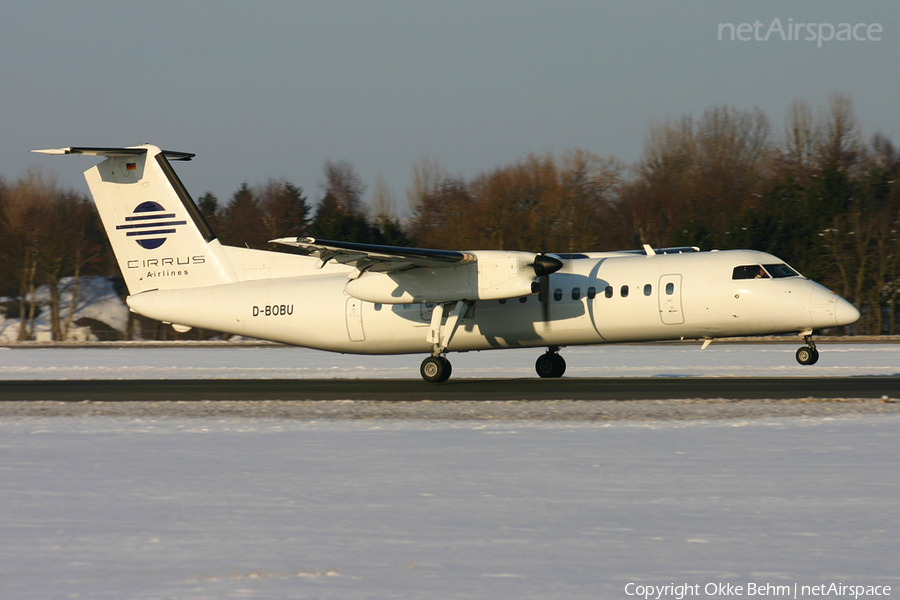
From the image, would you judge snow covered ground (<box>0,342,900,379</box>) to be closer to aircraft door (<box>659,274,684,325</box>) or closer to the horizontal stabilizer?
aircraft door (<box>659,274,684,325</box>)

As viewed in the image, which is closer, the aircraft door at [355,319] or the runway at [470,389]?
the runway at [470,389]

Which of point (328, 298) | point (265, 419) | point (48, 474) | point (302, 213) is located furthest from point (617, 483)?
point (302, 213)

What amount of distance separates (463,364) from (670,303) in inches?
429

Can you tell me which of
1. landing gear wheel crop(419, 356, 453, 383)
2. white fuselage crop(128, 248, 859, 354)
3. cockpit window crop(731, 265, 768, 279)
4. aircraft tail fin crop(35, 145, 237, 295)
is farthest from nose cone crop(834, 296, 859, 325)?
aircraft tail fin crop(35, 145, 237, 295)

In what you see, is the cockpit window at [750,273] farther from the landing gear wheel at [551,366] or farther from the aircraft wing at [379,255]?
the aircraft wing at [379,255]

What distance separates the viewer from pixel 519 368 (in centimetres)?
2550

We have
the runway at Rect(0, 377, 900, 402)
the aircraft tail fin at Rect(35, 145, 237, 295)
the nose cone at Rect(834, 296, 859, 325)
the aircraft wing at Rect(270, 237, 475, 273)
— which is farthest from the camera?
the aircraft tail fin at Rect(35, 145, 237, 295)

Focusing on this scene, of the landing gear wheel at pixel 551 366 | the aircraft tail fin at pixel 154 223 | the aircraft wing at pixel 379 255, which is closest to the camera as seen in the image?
the aircraft wing at pixel 379 255

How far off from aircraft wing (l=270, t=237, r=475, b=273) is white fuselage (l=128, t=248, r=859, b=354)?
112cm

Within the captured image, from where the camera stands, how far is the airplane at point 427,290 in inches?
716

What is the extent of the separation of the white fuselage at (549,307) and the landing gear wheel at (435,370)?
0.52m

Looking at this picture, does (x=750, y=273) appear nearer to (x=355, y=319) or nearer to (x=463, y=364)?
(x=355, y=319)

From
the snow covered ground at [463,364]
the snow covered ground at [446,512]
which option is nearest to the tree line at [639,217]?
the snow covered ground at [463,364]

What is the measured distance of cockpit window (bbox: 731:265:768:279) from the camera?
18.2m
